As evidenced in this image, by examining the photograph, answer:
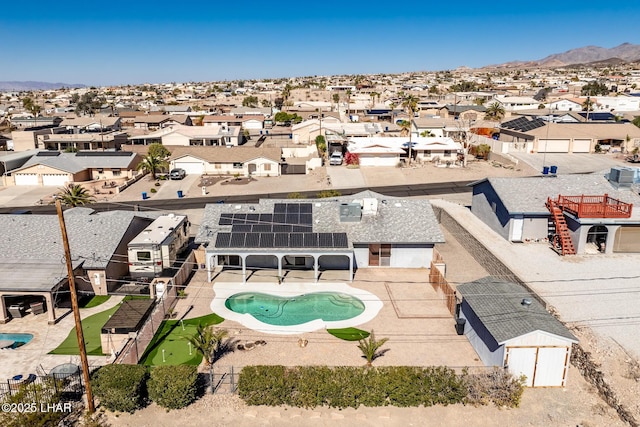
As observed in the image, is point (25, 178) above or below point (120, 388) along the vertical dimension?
above

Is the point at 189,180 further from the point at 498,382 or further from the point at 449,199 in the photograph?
the point at 498,382

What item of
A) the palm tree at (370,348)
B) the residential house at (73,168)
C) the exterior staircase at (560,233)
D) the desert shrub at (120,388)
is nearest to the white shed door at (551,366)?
the palm tree at (370,348)

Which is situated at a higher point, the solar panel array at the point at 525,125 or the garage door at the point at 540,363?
the solar panel array at the point at 525,125

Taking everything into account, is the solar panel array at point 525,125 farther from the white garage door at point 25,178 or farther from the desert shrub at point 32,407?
the desert shrub at point 32,407

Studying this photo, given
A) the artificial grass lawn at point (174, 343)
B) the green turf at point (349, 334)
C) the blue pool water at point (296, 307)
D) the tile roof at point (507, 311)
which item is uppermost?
the tile roof at point (507, 311)

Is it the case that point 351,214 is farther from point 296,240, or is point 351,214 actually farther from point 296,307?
point 296,307

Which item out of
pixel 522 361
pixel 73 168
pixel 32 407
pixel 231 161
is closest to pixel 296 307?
pixel 522 361
